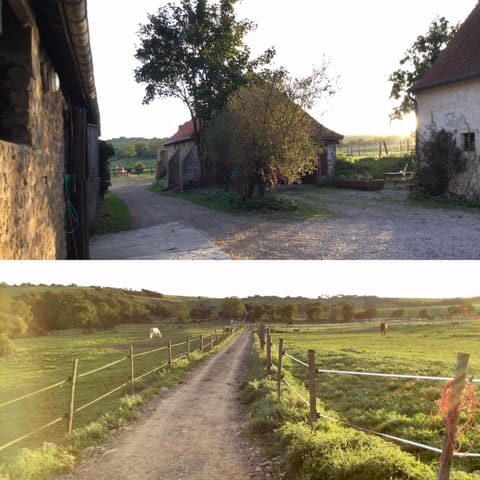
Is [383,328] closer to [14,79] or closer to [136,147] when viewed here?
[136,147]

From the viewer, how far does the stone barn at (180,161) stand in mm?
4430

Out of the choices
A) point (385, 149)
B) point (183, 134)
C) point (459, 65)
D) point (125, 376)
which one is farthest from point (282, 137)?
point (183, 134)

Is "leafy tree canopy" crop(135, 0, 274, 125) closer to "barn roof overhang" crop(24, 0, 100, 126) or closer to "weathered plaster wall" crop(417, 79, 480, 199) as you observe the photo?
"barn roof overhang" crop(24, 0, 100, 126)

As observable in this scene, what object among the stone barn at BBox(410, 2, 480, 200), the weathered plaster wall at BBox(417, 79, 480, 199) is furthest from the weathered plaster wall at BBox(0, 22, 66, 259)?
the weathered plaster wall at BBox(417, 79, 480, 199)

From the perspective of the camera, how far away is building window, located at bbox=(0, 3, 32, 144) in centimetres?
374

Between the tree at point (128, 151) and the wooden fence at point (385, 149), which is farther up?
the wooden fence at point (385, 149)

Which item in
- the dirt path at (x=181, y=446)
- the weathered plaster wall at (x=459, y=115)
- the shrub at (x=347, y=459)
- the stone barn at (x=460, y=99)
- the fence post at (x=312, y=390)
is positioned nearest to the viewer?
the shrub at (x=347, y=459)

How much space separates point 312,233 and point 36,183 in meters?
2.07

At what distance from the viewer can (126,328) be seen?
5.68 meters

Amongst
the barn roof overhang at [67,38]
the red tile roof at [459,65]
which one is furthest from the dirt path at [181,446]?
the red tile roof at [459,65]

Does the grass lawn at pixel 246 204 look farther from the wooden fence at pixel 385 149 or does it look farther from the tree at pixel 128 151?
the wooden fence at pixel 385 149

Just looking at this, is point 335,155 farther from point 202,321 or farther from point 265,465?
point 265,465

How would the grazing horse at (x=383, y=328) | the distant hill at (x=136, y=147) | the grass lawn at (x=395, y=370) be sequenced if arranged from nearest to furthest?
the distant hill at (x=136, y=147) < the grass lawn at (x=395, y=370) < the grazing horse at (x=383, y=328)

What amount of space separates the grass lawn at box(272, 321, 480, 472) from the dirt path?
4.07 ft
